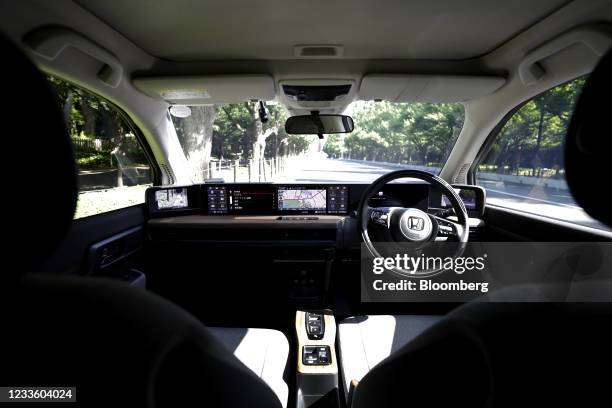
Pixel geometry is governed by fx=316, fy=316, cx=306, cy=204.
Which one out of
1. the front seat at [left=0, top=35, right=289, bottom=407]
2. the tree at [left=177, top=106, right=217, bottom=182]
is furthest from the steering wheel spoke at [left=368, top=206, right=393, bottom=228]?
the tree at [left=177, top=106, right=217, bottom=182]

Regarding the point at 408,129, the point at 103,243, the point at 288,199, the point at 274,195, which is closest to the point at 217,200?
the point at 274,195

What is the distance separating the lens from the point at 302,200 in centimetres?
325

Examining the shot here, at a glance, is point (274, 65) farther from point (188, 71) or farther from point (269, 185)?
point (269, 185)

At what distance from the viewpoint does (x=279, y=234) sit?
10.0 feet

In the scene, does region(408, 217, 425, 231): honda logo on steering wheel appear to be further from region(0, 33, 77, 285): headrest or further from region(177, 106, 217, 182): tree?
region(177, 106, 217, 182): tree

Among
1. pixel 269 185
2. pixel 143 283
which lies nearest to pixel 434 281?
pixel 269 185

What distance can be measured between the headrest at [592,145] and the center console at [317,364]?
1.61m

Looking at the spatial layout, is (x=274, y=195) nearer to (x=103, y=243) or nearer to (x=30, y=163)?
(x=103, y=243)

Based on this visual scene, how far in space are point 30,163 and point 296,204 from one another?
2749 mm

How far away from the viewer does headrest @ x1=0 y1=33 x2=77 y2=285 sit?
51 centimetres

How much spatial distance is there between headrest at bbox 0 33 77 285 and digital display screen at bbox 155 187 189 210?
2758mm

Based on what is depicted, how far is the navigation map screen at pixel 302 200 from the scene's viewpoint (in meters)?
3.23

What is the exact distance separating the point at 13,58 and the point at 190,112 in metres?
3.26

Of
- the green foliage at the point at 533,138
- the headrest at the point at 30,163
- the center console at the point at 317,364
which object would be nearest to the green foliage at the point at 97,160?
the center console at the point at 317,364
